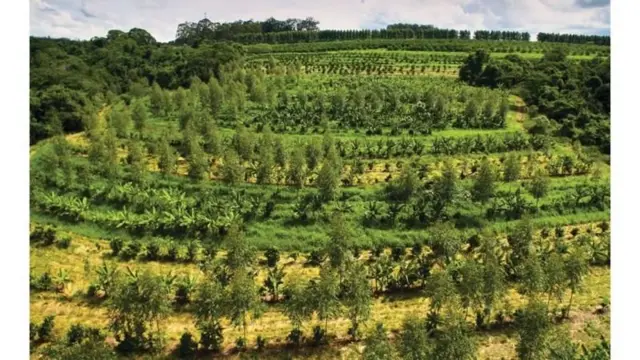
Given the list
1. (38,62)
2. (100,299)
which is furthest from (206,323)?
(38,62)

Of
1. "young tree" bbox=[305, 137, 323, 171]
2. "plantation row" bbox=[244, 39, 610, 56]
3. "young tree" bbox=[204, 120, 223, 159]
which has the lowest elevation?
"young tree" bbox=[305, 137, 323, 171]

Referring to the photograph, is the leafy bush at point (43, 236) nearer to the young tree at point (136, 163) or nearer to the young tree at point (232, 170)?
the young tree at point (136, 163)

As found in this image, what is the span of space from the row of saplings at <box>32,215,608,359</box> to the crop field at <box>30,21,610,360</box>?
125 mm

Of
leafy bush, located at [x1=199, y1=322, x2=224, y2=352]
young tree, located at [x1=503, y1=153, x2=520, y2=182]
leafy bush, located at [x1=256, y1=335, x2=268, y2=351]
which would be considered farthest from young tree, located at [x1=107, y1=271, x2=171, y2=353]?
young tree, located at [x1=503, y1=153, x2=520, y2=182]

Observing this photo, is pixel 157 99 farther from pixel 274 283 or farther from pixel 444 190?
pixel 274 283

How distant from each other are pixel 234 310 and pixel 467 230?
2104 cm

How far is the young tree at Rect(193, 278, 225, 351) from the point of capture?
1091 inches

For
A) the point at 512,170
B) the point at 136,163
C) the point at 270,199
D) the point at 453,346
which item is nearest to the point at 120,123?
the point at 136,163

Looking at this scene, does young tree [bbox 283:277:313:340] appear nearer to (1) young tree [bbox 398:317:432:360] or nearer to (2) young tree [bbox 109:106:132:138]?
(1) young tree [bbox 398:317:432:360]

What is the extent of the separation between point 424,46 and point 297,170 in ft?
319

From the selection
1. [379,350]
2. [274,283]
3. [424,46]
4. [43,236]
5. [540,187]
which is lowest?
[379,350]

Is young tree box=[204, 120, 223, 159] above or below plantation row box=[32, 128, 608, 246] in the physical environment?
above

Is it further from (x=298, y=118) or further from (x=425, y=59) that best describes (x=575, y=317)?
(x=425, y=59)

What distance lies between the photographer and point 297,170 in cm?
4531
